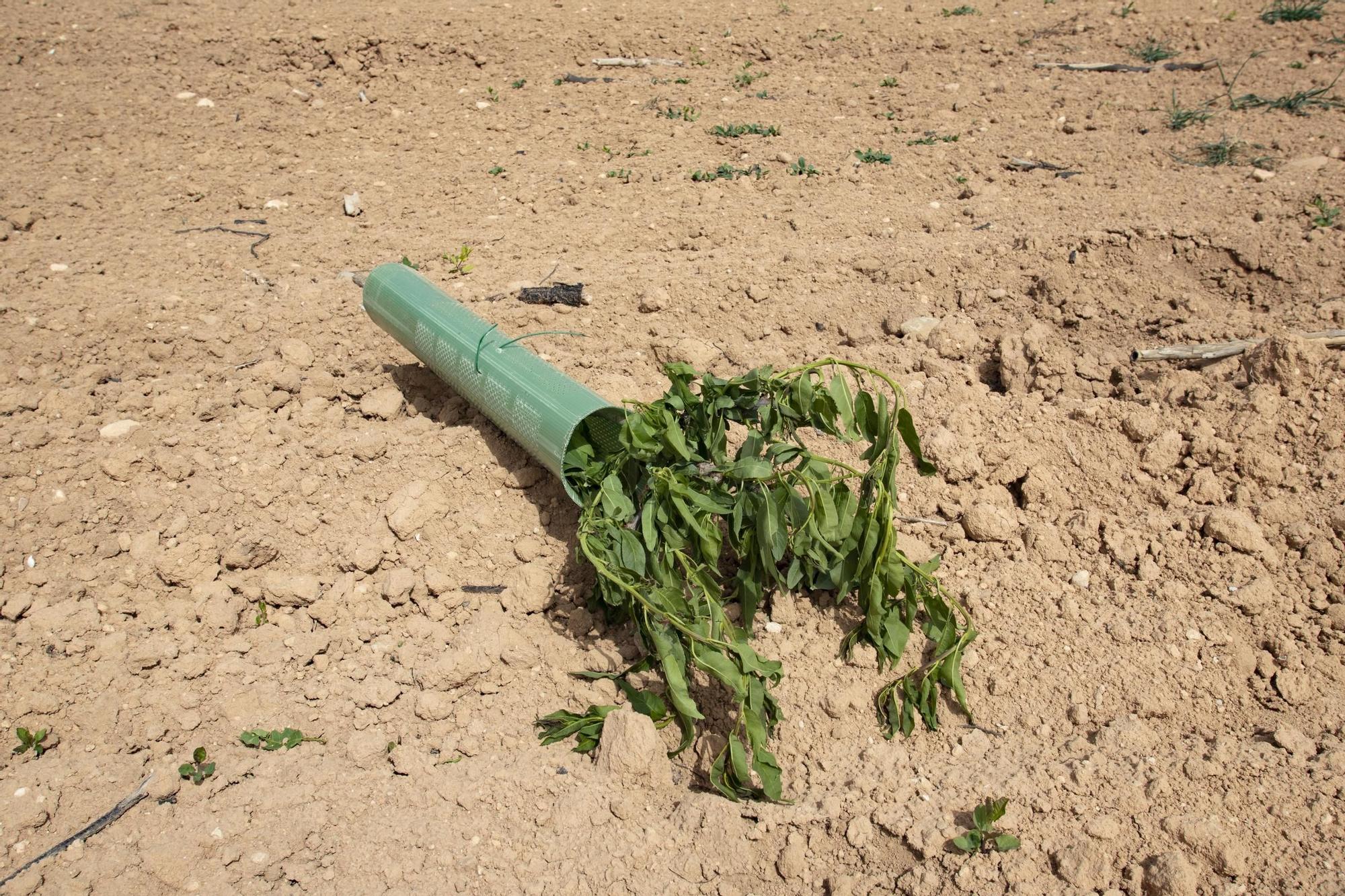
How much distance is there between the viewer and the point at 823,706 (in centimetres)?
265

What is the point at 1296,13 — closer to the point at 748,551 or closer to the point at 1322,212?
the point at 1322,212

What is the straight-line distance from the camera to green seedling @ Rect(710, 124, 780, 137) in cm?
566

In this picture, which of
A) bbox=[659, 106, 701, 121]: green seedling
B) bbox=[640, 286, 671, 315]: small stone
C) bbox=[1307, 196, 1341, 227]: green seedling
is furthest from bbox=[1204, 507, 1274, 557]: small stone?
bbox=[659, 106, 701, 121]: green seedling

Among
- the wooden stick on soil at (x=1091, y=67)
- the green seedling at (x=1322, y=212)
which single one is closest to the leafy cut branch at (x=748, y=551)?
the green seedling at (x=1322, y=212)

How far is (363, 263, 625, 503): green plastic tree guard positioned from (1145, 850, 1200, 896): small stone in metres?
1.70

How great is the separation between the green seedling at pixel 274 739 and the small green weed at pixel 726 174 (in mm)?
3510

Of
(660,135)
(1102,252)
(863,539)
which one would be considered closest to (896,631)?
(863,539)

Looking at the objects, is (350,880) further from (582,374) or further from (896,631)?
(582,374)

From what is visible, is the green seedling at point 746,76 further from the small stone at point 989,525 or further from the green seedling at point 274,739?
the green seedling at point 274,739

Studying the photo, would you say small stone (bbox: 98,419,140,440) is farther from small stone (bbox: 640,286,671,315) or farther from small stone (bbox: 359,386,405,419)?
small stone (bbox: 640,286,671,315)

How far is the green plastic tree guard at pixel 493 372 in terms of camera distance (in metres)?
2.98

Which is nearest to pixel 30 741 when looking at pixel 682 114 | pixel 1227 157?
pixel 682 114

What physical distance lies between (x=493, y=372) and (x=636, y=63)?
4307 millimetres

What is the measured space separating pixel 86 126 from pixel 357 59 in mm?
1705
